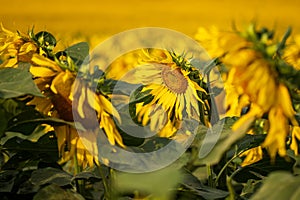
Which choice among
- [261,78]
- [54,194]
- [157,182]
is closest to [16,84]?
[54,194]

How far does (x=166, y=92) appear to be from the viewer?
5.52ft

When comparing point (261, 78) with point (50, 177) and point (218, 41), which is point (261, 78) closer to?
point (218, 41)

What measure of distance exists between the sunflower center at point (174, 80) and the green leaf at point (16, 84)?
314mm

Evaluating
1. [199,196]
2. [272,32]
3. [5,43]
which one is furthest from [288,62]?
[5,43]

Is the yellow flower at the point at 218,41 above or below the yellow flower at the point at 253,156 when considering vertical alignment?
above

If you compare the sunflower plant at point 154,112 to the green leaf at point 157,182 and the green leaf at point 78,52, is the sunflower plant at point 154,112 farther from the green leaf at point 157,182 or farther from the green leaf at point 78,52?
the green leaf at point 157,182

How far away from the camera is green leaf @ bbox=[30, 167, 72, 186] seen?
151cm

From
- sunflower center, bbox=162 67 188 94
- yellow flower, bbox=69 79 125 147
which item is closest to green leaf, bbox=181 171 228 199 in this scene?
yellow flower, bbox=69 79 125 147

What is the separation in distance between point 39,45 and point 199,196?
442 millimetres

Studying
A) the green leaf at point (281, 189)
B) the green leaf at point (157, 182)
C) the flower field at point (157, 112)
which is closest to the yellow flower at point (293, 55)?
the flower field at point (157, 112)

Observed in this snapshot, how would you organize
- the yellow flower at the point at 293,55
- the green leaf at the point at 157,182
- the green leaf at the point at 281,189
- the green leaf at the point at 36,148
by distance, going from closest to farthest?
the green leaf at the point at 157,182, the green leaf at the point at 281,189, the yellow flower at the point at 293,55, the green leaf at the point at 36,148

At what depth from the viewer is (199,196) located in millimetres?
1427

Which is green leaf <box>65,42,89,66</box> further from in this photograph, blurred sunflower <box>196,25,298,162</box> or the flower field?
blurred sunflower <box>196,25,298,162</box>

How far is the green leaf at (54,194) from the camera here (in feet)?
4.66
